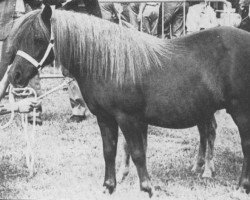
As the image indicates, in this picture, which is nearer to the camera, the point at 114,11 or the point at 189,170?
the point at 189,170

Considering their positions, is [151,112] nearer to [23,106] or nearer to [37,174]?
[23,106]

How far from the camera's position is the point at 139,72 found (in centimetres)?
496

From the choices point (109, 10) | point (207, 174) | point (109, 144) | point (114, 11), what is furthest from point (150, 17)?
point (109, 144)

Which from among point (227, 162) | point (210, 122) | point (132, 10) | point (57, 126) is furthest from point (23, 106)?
point (132, 10)

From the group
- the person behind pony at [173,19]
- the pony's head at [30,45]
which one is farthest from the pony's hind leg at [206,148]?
the person behind pony at [173,19]

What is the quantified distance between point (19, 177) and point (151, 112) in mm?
1885

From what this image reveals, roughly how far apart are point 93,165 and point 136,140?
5.15 ft

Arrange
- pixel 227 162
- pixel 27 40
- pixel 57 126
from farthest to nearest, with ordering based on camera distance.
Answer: pixel 57 126, pixel 227 162, pixel 27 40

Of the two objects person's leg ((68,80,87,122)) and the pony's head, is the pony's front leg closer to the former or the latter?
the pony's head

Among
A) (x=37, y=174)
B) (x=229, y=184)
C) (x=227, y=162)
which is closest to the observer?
(x=229, y=184)

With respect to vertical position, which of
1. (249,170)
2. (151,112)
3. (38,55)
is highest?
(38,55)

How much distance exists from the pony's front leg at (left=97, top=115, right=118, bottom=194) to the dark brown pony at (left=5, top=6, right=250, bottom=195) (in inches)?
0.4

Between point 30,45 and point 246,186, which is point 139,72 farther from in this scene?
point 246,186

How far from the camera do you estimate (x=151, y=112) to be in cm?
505
